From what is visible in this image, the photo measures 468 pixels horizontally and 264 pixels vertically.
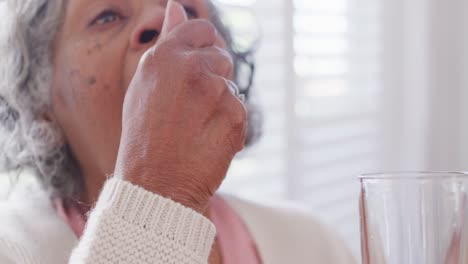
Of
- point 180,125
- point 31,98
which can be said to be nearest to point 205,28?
point 180,125

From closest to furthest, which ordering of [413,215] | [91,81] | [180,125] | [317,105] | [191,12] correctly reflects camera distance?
[413,215]
[180,125]
[91,81]
[191,12]
[317,105]

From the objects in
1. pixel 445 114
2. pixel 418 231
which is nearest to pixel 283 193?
pixel 445 114

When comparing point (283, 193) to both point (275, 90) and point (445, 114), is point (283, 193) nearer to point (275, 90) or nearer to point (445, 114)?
point (275, 90)

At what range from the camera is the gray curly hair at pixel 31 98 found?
0.98 m

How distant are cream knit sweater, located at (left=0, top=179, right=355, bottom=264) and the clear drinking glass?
175mm

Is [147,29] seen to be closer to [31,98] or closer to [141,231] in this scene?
[31,98]

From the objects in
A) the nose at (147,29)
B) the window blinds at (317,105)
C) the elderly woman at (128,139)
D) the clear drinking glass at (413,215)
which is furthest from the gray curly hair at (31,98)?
the clear drinking glass at (413,215)

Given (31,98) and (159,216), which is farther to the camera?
(31,98)

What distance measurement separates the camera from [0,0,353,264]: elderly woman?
622mm

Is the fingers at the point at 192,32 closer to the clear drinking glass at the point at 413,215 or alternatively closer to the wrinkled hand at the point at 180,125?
the wrinkled hand at the point at 180,125

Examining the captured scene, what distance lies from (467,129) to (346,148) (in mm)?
478

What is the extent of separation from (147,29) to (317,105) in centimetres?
88

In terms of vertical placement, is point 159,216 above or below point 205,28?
below

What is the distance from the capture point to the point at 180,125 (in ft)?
2.17
